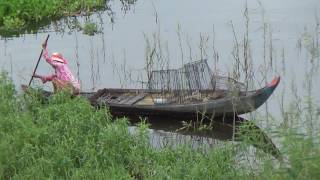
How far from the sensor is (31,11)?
17016 millimetres

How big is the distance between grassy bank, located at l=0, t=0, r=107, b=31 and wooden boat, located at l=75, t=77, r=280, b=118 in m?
6.52

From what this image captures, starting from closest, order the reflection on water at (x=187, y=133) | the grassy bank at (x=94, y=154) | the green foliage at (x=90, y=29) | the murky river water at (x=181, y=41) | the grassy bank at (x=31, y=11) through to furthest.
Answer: the grassy bank at (x=94, y=154) < the reflection on water at (x=187, y=133) < the murky river water at (x=181, y=41) < the green foliage at (x=90, y=29) < the grassy bank at (x=31, y=11)

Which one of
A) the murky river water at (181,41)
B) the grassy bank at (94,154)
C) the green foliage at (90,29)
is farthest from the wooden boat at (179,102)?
the green foliage at (90,29)

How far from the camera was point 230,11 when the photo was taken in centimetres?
1634

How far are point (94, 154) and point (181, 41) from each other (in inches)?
314

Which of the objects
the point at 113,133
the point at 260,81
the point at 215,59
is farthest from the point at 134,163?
the point at 215,59

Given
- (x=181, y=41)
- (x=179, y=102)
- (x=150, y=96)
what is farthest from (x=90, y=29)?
(x=179, y=102)

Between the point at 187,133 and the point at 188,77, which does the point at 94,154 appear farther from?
the point at 188,77

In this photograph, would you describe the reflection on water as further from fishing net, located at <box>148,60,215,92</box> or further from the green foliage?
the green foliage

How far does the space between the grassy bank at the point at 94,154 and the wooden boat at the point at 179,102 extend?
7.33ft

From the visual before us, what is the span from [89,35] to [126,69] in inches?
127

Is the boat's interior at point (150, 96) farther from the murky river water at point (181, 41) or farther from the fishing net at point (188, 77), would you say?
the murky river water at point (181, 41)

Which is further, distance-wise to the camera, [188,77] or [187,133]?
[188,77]

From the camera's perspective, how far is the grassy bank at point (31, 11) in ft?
54.5
